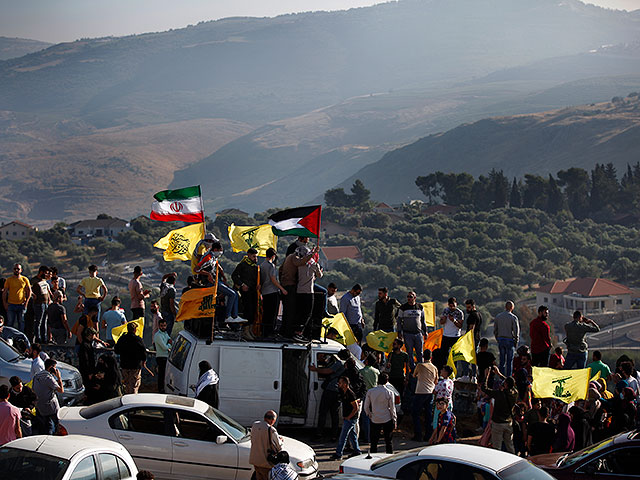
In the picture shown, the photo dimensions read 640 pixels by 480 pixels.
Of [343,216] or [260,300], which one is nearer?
[260,300]

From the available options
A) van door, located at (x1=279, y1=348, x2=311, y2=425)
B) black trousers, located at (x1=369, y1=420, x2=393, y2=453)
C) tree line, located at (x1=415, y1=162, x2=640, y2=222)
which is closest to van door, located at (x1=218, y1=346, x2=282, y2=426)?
van door, located at (x1=279, y1=348, x2=311, y2=425)

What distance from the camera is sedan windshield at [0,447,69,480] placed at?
816cm

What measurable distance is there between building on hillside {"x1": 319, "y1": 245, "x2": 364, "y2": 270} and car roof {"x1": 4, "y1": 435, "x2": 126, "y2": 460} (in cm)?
12890

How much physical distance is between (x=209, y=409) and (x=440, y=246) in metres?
137

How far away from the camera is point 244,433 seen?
11305 millimetres

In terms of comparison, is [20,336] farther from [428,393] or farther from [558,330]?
[558,330]

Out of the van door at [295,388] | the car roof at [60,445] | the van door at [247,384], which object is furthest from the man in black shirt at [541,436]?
the car roof at [60,445]

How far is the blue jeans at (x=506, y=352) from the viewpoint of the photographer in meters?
16.4

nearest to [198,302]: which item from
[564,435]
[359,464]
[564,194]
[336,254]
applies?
[359,464]

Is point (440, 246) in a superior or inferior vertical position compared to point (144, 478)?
inferior

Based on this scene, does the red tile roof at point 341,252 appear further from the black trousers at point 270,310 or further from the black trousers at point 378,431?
the black trousers at point 378,431

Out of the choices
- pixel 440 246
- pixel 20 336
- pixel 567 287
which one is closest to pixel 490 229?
pixel 440 246

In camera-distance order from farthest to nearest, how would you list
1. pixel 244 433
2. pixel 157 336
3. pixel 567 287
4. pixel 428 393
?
pixel 567 287, pixel 157 336, pixel 428 393, pixel 244 433

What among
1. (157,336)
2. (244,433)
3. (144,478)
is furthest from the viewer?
(157,336)
